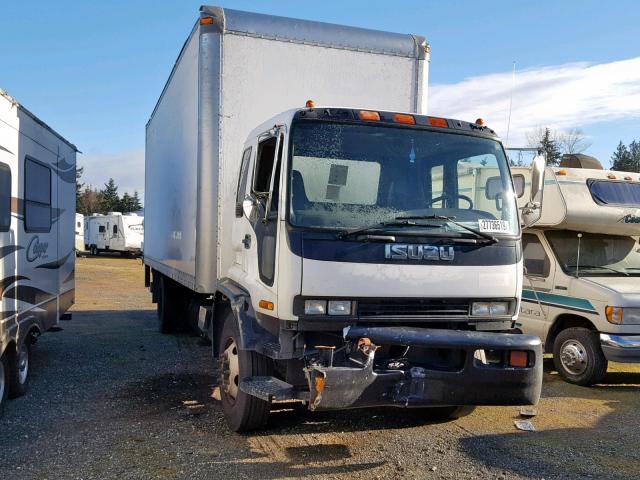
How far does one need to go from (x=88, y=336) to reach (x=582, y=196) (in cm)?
818

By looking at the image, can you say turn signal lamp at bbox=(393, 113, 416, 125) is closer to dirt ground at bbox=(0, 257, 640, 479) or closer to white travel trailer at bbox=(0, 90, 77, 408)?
dirt ground at bbox=(0, 257, 640, 479)

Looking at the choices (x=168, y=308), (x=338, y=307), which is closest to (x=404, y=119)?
(x=338, y=307)

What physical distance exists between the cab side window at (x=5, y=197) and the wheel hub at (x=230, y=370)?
2597mm

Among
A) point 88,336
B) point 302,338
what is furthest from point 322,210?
point 88,336

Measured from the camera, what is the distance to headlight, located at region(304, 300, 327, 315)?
14.5ft

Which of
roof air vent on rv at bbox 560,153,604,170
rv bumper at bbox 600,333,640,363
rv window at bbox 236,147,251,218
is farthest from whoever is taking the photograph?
roof air vent on rv at bbox 560,153,604,170

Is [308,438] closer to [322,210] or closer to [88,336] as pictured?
[322,210]

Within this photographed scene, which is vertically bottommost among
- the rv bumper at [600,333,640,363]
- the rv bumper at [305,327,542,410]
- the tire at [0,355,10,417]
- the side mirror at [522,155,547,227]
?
the tire at [0,355,10,417]

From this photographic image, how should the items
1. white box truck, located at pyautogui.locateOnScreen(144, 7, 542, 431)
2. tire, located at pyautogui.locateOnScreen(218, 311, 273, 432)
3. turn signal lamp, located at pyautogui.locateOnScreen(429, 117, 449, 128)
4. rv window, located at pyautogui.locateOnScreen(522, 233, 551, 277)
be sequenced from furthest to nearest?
rv window, located at pyautogui.locateOnScreen(522, 233, 551, 277)
turn signal lamp, located at pyautogui.locateOnScreen(429, 117, 449, 128)
tire, located at pyautogui.locateOnScreen(218, 311, 273, 432)
white box truck, located at pyautogui.locateOnScreen(144, 7, 542, 431)

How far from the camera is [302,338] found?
14.8 feet

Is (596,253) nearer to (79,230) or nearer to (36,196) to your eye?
(36,196)

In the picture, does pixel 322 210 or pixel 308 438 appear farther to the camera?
pixel 308 438

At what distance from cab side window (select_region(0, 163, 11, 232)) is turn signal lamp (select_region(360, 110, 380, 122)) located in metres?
3.73

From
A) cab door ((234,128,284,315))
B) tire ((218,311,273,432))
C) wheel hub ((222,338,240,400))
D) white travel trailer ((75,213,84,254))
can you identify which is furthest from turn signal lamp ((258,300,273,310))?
white travel trailer ((75,213,84,254))
